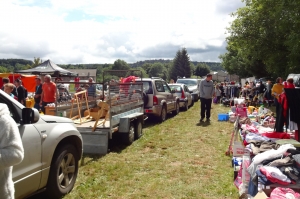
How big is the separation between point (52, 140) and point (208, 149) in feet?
15.1

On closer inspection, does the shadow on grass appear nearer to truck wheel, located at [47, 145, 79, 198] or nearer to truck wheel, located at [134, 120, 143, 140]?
truck wheel, located at [134, 120, 143, 140]

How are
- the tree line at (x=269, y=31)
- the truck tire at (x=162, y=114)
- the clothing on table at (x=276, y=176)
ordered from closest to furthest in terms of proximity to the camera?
the clothing on table at (x=276, y=176) → the truck tire at (x=162, y=114) → the tree line at (x=269, y=31)

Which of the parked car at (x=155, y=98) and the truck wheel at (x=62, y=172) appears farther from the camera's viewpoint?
the parked car at (x=155, y=98)

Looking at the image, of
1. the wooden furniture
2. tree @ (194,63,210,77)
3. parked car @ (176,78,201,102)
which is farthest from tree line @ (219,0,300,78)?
tree @ (194,63,210,77)

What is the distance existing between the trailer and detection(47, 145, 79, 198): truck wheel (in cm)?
211

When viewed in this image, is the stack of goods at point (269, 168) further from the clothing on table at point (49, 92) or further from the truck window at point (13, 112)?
the clothing on table at point (49, 92)

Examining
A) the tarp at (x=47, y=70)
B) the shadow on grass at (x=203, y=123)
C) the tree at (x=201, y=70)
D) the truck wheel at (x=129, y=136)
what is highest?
the tree at (x=201, y=70)

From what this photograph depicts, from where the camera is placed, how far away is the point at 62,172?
4445mm

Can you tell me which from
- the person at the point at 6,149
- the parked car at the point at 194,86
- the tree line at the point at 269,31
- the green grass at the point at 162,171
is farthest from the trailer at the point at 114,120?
the parked car at the point at 194,86

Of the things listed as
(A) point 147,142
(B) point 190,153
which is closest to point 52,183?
(B) point 190,153

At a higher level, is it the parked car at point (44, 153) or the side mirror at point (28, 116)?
the side mirror at point (28, 116)

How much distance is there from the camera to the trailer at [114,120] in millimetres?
6902

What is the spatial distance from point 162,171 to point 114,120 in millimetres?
1869

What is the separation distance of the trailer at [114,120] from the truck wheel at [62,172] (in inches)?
82.9
